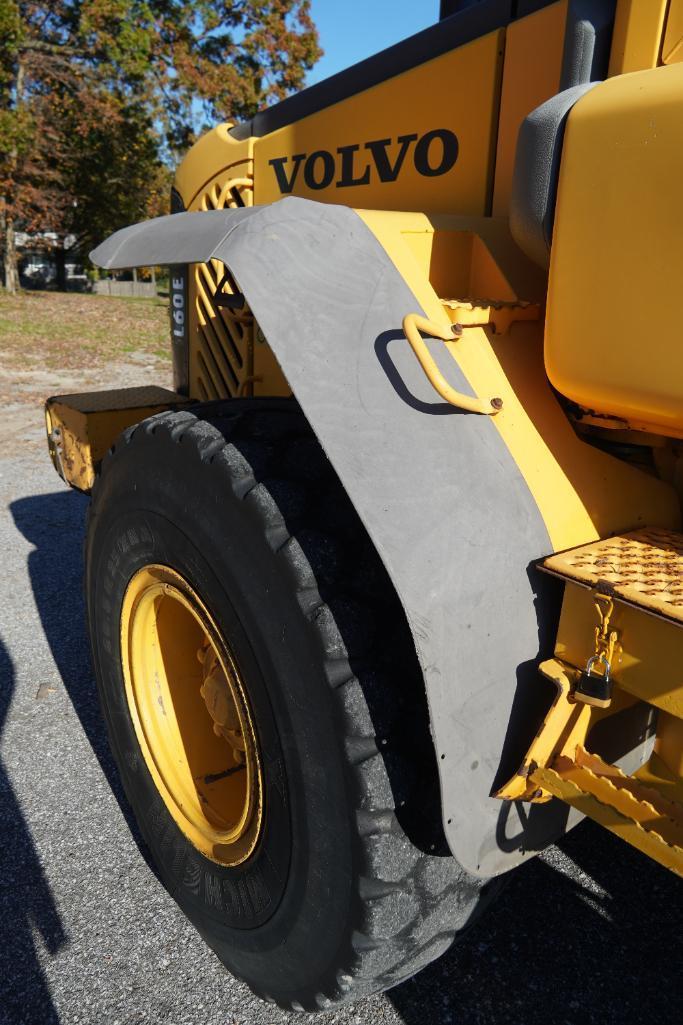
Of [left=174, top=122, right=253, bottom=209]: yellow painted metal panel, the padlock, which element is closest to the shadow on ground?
the padlock

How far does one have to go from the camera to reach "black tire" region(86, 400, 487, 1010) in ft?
4.17

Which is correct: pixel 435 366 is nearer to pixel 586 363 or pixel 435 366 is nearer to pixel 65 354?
pixel 586 363

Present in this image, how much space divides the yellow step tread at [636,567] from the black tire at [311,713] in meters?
0.32

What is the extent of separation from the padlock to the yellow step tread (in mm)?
116


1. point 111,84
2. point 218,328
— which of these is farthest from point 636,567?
point 111,84

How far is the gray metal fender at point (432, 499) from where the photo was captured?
1156mm

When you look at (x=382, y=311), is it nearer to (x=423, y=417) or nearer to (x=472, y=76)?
(x=423, y=417)

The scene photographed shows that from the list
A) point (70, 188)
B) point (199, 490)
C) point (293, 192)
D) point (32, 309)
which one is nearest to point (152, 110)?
point (70, 188)

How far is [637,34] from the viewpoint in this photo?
1243 mm

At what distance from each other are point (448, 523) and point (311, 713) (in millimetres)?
405

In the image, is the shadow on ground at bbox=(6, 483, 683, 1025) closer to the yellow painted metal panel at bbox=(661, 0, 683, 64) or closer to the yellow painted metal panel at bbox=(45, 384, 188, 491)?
the yellow painted metal panel at bbox=(45, 384, 188, 491)

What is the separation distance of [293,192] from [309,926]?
213cm

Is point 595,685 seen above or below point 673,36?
below

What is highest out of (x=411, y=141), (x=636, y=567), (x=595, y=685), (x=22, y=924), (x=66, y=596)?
(x=411, y=141)
